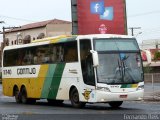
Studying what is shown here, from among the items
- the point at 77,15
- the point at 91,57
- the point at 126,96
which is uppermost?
the point at 77,15

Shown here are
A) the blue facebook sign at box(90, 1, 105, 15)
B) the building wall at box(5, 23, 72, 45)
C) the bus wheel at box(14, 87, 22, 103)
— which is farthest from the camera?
the building wall at box(5, 23, 72, 45)

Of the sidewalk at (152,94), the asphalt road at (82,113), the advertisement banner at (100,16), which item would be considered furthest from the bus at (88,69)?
the advertisement banner at (100,16)

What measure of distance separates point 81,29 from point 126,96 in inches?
778

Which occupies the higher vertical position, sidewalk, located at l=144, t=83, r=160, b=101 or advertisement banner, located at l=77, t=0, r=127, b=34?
advertisement banner, located at l=77, t=0, r=127, b=34

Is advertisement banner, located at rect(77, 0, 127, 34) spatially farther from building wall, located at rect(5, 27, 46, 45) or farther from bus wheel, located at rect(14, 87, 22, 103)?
building wall, located at rect(5, 27, 46, 45)

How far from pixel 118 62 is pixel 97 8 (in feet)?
64.2

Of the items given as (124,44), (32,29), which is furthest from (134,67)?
(32,29)

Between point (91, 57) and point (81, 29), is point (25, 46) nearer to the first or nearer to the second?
point (91, 57)

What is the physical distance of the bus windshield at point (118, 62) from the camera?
23031 mm

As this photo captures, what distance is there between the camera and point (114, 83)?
22938 mm

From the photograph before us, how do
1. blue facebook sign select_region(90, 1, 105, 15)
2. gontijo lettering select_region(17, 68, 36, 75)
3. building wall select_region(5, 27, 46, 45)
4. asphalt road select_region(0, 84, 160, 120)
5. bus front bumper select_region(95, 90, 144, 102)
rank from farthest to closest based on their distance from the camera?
building wall select_region(5, 27, 46, 45), blue facebook sign select_region(90, 1, 105, 15), gontijo lettering select_region(17, 68, 36, 75), bus front bumper select_region(95, 90, 144, 102), asphalt road select_region(0, 84, 160, 120)

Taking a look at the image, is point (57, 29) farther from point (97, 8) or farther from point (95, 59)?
point (95, 59)

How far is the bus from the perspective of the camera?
2300 centimetres

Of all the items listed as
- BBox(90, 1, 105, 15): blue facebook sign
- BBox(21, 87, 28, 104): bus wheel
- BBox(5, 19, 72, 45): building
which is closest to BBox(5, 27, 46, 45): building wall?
BBox(5, 19, 72, 45): building
